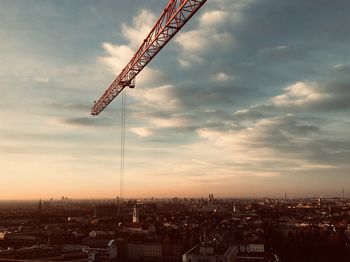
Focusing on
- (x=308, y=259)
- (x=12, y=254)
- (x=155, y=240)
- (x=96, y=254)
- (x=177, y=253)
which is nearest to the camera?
(x=12, y=254)

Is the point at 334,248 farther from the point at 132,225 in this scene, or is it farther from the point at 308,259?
the point at 132,225

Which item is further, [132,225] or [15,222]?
[15,222]

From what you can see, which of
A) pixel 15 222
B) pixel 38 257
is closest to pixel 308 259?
pixel 38 257

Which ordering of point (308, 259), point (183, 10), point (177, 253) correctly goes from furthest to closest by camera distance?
point (177, 253) < point (308, 259) < point (183, 10)

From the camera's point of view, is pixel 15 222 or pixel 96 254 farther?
pixel 15 222

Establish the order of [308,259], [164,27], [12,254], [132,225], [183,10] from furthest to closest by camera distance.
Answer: [132,225] < [308,259] < [12,254] < [164,27] < [183,10]

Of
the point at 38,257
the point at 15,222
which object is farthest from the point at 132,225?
the point at 38,257

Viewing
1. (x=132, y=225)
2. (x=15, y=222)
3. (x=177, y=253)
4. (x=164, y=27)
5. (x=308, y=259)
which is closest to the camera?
(x=164, y=27)

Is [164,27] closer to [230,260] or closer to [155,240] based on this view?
[230,260]

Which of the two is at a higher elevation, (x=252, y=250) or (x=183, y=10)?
(x=183, y=10)
